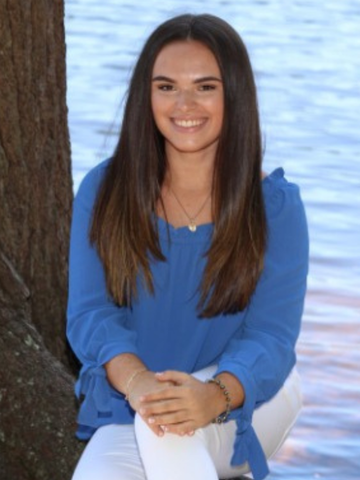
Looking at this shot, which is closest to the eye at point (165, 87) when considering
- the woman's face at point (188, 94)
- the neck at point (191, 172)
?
the woman's face at point (188, 94)

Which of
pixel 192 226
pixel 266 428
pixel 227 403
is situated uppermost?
pixel 192 226

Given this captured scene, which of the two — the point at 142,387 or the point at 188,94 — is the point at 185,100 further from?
the point at 142,387

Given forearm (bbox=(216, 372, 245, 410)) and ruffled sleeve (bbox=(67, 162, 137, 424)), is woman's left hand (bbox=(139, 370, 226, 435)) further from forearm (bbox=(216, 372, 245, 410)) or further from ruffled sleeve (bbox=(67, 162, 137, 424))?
ruffled sleeve (bbox=(67, 162, 137, 424))

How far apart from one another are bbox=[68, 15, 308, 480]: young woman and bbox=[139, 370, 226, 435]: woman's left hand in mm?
125

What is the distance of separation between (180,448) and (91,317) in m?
0.44

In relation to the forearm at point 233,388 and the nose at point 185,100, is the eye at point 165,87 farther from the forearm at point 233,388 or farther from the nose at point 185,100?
the forearm at point 233,388

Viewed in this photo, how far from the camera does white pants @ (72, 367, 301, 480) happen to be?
102 inches

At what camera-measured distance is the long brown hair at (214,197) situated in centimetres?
294

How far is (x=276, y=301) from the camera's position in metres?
2.95

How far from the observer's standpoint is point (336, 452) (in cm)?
438

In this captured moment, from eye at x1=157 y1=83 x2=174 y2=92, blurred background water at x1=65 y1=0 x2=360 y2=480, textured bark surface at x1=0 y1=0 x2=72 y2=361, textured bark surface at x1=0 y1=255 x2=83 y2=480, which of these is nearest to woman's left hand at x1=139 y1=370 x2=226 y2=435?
eye at x1=157 y1=83 x2=174 y2=92

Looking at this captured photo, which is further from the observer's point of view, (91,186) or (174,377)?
(91,186)

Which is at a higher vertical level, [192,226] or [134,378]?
[192,226]

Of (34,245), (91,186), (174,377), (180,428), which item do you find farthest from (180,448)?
(34,245)
